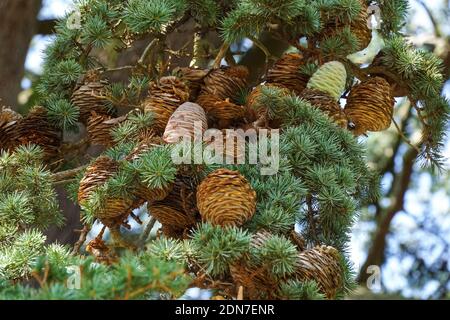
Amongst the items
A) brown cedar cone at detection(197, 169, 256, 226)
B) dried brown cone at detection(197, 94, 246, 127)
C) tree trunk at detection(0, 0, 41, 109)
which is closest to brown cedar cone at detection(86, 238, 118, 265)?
brown cedar cone at detection(197, 169, 256, 226)

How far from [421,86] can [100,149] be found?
0.76m

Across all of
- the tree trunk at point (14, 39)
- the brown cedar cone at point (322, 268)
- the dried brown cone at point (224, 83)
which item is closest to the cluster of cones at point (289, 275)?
the brown cedar cone at point (322, 268)

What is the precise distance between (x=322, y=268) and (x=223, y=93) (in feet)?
1.46

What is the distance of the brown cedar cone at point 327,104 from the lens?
4.75ft

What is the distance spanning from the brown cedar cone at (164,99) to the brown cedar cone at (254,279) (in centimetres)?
36

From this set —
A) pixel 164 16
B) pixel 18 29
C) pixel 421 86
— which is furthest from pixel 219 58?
pixel 18 29

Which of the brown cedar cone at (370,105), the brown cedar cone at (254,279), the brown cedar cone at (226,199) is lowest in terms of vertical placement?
the brown cedar cone at (254,279)

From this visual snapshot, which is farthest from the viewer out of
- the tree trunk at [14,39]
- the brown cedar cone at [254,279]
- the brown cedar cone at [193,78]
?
the tree trunk at [14,39]

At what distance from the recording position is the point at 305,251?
1.18 m

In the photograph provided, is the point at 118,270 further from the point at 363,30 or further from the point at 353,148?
the point at 363,30

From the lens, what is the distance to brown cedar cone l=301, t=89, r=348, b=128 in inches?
57.0

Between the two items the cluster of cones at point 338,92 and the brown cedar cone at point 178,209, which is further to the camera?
the cluster of cones at point 338,92

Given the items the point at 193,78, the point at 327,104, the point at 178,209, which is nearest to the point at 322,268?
the point at 178,209

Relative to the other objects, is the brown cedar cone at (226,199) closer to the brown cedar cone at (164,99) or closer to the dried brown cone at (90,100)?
the brown cedar cone at (164,99)
